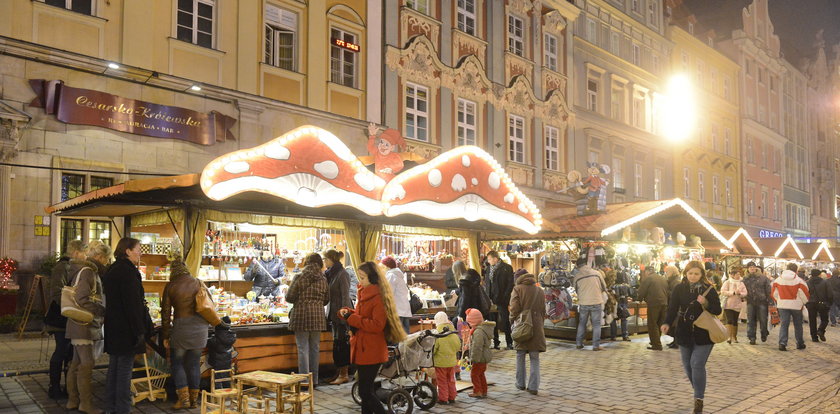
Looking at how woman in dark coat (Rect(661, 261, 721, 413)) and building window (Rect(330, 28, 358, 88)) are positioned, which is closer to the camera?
woman in dark coat (Rect(661, 261, 721, 413))

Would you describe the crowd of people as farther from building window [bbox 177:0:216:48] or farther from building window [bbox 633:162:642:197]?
building window [bbox 633:162:642:197]

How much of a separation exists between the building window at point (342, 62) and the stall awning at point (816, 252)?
22.9 metres

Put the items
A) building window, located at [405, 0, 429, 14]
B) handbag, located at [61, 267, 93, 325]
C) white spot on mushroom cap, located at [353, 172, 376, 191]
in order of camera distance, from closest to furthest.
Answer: handbag, located at [61, 267, 93, 325] → white spot on mushroom cap, located at [353, 172, 376, 191] → building window, located at [405, 0, 429, 14]

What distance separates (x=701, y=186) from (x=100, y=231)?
91.8 feet

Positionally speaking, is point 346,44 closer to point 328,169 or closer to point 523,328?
point 328,169

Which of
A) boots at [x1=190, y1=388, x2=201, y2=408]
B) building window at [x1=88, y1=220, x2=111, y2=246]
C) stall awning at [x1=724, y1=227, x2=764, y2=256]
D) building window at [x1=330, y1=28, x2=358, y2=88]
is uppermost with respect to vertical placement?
building window at [x1=330, y1=28, x2=358, y2=88]

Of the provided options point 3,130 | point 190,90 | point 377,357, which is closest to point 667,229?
point 190,90

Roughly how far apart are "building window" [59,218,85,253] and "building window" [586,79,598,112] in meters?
18.5

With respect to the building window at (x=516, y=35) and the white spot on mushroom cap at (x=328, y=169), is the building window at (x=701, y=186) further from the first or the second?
the white spot on mushroom cap at (x=328, y=169)

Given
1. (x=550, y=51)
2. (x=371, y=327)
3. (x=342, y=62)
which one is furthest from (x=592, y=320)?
(x=550, y=51)

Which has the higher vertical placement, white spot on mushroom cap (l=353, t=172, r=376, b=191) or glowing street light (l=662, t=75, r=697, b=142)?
glowing street light (l=662, t=75, r=697, b=142)

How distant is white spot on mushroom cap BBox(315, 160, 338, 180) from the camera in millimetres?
9383

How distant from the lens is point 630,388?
28.7ft

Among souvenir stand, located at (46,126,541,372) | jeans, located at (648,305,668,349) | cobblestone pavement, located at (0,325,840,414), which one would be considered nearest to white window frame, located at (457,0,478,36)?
souvenir stand, located at (46,126,541,372)
